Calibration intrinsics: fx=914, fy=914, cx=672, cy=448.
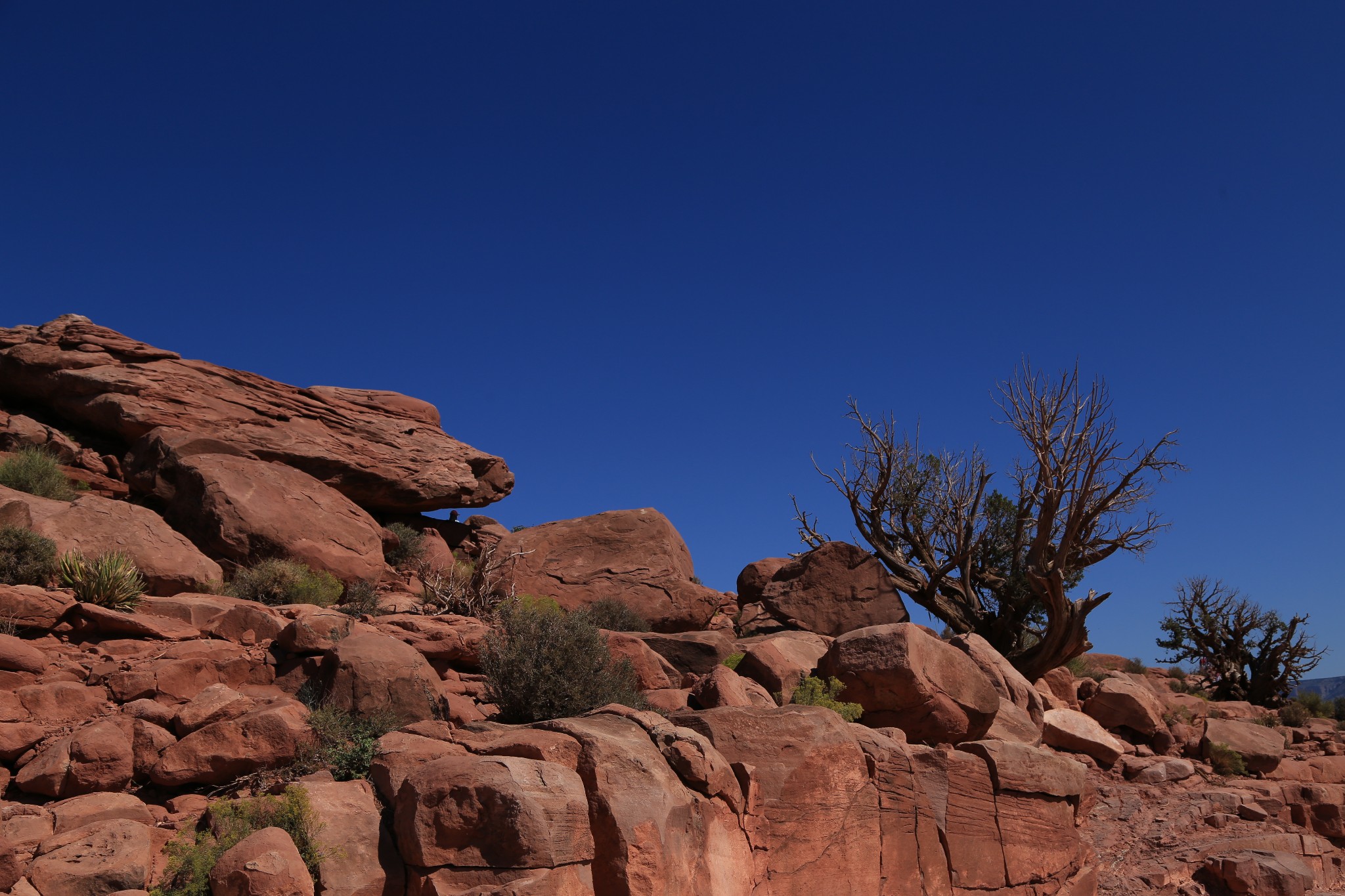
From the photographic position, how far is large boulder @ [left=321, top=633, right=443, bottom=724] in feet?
28.0

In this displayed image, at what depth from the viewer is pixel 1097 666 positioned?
26812 millimetres

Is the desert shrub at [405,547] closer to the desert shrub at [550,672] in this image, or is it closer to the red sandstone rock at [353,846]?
the desert shrub at [550,672]

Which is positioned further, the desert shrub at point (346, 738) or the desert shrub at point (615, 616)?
the desert shrub at point (615, 616)

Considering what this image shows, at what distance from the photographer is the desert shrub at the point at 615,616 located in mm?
15078

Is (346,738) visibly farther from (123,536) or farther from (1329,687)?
(1329,687)

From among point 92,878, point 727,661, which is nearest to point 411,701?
point 92,878

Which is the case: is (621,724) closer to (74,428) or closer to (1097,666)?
(74,428)

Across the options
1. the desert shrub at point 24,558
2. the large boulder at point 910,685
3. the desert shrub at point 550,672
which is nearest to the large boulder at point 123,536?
the desert shrub at point 24,558

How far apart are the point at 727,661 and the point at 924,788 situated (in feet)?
12.0

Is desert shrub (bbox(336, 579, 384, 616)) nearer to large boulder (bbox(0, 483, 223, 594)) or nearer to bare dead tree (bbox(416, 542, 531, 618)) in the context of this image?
bare dead tree (bbox(416, 542, 531, 618))

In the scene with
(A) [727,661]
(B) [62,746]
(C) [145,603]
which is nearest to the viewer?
(B) [62,746]

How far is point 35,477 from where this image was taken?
14.7 m

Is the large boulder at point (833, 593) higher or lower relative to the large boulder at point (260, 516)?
lower

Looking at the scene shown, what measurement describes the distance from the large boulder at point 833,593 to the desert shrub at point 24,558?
1104 centimetres
